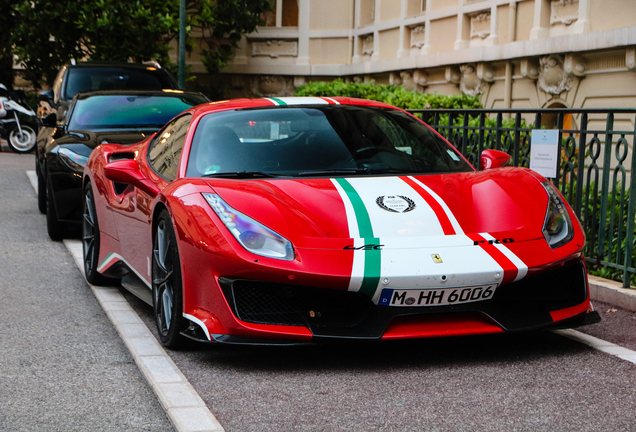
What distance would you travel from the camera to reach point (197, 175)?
4.94 meters

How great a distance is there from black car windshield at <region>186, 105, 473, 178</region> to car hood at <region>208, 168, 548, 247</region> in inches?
10.7

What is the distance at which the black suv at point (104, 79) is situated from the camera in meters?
12.3

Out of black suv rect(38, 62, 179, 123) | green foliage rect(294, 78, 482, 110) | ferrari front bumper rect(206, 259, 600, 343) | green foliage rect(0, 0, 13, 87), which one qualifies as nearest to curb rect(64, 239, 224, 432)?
ferrari front bumper rect(206, 259, 600, 343)

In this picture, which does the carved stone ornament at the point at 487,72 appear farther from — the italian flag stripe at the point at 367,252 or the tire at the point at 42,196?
the italian flag stripe at the point at 367,252

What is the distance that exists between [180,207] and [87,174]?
8.74ft

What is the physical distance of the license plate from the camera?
163 inches

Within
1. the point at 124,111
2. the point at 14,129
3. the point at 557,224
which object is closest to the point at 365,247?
the point at 557,224

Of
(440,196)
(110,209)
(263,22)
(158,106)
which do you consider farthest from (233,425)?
(263,22)

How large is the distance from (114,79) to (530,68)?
7.00 m

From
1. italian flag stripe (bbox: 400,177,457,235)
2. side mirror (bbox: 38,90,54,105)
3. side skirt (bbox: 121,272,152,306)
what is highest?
side mirror (bbox: 38,90,54,105)

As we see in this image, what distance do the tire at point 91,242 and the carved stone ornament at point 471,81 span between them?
11.1 metres

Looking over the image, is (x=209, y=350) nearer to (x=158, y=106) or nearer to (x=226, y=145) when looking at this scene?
(x=226, y=145)

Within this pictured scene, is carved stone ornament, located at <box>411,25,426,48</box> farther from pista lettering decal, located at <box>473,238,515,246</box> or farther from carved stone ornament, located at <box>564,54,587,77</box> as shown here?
pista lettering decal, located at <box>473,238,515,246</box>

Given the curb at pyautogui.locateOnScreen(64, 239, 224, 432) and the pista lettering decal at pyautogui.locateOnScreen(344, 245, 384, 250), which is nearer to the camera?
the curb at pyautogui.locateOnScreen(64, 239, 224, 432)
